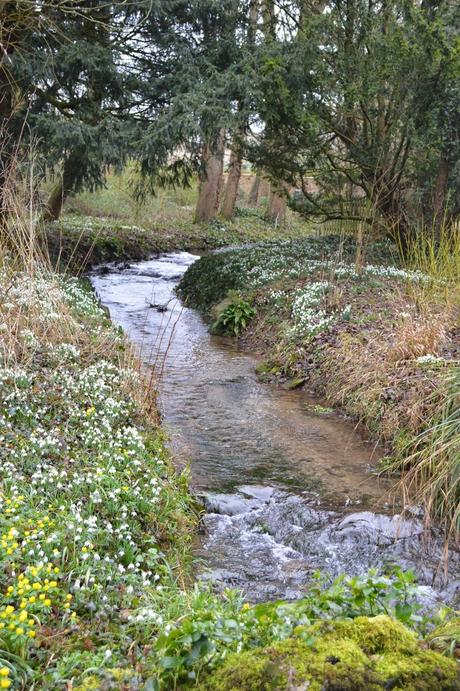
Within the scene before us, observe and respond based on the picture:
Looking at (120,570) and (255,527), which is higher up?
(120,570)

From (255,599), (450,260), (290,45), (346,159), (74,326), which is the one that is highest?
(290,45)

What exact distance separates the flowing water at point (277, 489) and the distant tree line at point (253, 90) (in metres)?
4.75

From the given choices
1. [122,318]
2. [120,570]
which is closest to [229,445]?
[120,570]

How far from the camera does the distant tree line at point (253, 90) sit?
11.1 metres

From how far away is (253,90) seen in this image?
11.5 metres

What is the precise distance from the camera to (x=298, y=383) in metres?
8.33

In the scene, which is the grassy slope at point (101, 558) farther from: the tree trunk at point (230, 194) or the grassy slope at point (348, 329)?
the tree trunk at point (230, 194)

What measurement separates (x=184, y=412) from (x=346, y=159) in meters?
7.72

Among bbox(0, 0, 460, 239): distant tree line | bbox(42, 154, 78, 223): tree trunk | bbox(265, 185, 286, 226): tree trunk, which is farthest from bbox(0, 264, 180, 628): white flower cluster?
bbox(265, 185, 286, 226): tree trunk

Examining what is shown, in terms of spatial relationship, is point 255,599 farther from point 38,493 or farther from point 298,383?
point 298,383

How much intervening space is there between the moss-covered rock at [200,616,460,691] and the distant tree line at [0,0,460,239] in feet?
30.5

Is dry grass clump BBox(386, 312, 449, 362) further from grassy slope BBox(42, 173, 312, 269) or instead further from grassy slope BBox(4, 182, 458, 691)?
grassy slope BBox(42, 173, 312, 269)

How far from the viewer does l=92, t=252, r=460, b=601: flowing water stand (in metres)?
4.34

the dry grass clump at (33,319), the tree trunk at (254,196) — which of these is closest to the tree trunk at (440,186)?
the dry grass clump at (33,319)
